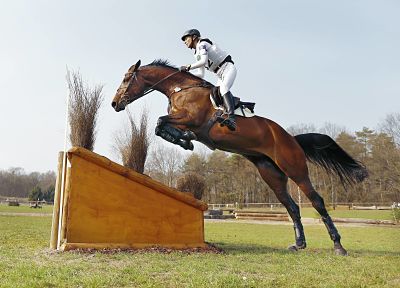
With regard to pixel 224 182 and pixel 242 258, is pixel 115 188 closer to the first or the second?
pixel 242 258

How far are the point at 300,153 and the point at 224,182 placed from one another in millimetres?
40775

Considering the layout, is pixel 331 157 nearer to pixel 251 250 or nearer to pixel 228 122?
pixel 251 250

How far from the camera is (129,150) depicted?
255 inches

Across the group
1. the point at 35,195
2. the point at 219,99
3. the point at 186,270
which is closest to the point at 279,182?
the point at 219,99

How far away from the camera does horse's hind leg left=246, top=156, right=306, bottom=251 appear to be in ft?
19.5

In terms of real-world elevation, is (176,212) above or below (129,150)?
below

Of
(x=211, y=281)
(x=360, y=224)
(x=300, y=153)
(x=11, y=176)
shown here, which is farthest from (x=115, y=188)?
(x=11, y=176)

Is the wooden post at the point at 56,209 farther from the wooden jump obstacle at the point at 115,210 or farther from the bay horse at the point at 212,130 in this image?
the bay horse at the point at 212,130

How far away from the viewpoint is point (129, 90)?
5402 mm

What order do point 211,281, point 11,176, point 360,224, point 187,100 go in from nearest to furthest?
1. point 211,281
2. point 187,100
3. point 360,224
4. point 11,176

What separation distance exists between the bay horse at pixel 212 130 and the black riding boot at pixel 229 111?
0.29 feet

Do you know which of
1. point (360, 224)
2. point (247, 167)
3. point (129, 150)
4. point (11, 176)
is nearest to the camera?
point (129, 150)

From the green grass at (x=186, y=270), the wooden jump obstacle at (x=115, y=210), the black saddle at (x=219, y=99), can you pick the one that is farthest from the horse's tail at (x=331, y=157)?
the wooden jump obstacle at (x=115, y=210)

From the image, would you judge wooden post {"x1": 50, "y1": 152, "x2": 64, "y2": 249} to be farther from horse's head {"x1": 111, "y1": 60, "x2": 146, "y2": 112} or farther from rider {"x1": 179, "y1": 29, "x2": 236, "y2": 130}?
rider {"x1": 179, "y1": 29, "x2": 236, "y2": 130}
